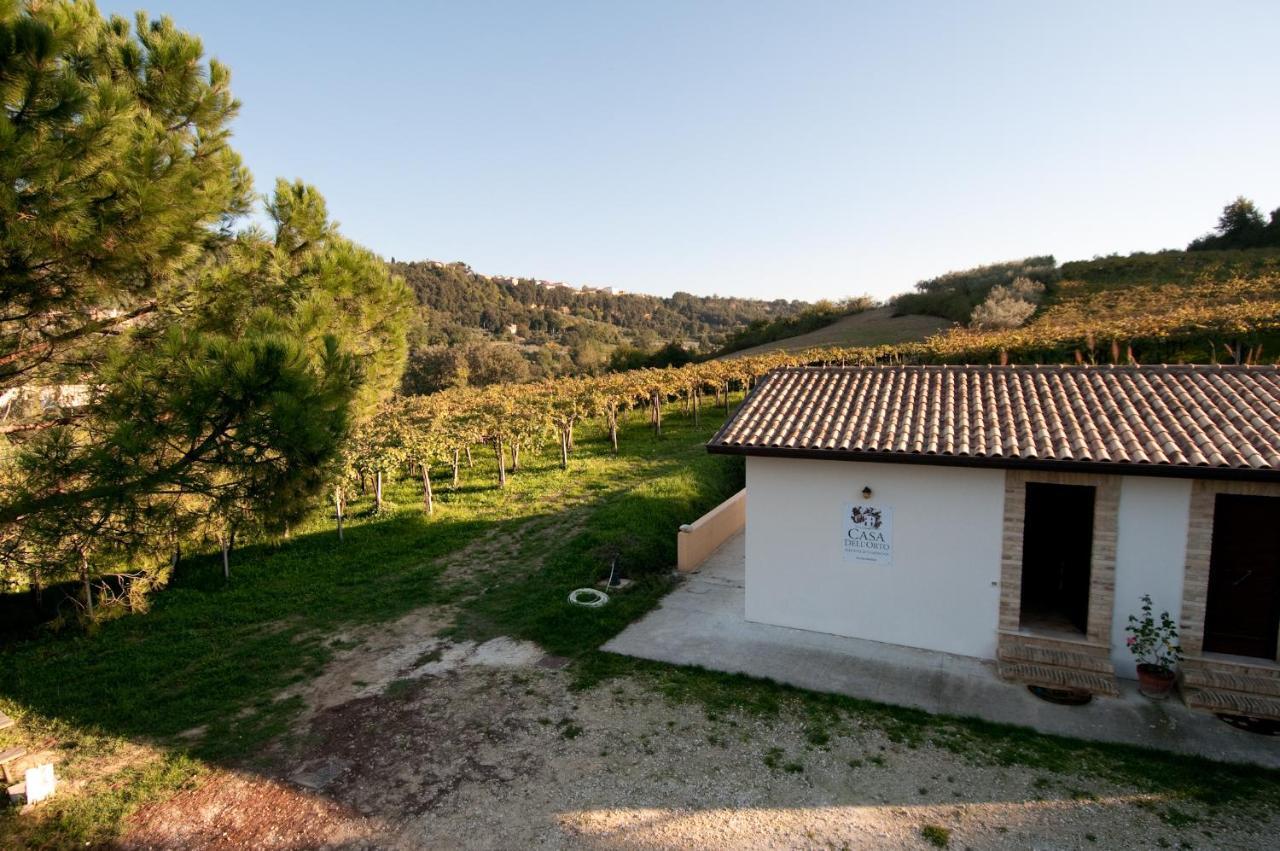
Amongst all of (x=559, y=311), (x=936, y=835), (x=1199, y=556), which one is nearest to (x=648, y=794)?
(x=936, y=835)


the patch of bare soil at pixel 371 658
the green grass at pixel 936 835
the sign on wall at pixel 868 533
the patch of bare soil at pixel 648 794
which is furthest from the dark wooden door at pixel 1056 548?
the patch of bare soil at pixel 371 658

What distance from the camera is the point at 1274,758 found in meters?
5.85

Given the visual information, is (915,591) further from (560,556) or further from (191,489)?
(191,489)

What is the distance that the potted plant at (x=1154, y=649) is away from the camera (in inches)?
270

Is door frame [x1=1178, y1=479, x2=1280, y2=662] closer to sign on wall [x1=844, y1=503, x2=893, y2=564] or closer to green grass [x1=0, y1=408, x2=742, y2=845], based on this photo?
sign on wall [x1=844, y1=503, x2=893, y2=564]

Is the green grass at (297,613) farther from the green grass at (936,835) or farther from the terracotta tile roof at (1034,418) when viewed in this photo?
the green grass at (936,835)

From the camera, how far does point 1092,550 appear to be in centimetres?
727

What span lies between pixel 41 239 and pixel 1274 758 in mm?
11536

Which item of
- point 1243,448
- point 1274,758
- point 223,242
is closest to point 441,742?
point 223,242

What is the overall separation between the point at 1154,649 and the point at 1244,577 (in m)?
1.25

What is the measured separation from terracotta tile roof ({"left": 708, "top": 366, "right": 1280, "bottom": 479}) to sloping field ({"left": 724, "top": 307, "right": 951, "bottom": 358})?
3104 cm

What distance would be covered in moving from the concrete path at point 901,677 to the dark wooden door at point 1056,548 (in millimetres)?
1766

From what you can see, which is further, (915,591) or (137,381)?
(915,591)

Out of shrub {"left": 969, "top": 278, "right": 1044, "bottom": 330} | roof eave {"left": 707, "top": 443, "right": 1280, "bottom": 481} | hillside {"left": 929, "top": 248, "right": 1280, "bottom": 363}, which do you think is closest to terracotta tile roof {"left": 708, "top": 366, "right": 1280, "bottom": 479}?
roof eave {"left": 707, "top": 443, "right": 1280, "bottom": 481}
